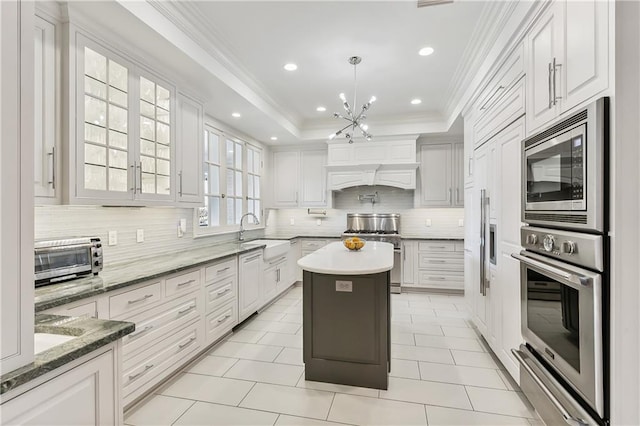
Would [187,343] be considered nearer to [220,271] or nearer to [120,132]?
[220,271]

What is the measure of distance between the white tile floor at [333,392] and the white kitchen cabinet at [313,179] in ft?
9.63

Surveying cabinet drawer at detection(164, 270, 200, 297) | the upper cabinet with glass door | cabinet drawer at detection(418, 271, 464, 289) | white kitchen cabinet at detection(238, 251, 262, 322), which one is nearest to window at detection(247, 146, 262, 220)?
white kitchen cabinet at detection(238, 251, 262, 322)

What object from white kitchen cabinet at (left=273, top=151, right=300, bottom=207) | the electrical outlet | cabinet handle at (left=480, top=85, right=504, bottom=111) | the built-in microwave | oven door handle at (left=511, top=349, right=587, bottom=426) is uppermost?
cabinet handle at (left=480, top=85, right=504, bottom=111)

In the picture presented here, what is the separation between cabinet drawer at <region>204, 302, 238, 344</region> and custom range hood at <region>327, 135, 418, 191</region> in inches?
119

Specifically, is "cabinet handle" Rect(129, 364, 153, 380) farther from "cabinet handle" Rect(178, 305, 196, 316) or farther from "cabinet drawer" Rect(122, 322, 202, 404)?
"cabinet handle" Rect(178, 305, 196, 316)

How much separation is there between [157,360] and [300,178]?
162 inches

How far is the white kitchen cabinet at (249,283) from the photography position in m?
3.61

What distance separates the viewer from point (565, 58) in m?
1.57

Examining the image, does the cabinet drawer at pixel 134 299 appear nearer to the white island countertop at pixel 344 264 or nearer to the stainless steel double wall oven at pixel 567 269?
the white island countertop at pixel 344 264

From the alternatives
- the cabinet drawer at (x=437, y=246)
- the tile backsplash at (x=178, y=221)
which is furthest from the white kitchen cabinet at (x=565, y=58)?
the cabinet drawer at (x=437, y=246)

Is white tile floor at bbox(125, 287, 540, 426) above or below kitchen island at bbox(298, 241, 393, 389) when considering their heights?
below

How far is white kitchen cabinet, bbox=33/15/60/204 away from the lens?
1761mm

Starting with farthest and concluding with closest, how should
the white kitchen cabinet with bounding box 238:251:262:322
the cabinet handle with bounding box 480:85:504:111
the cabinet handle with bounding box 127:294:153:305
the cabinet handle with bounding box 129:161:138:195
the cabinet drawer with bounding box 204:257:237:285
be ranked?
the white kitchen cabinet with bounding box 238:251:262:322
the cabinet drawer with bounding box 204:257:237:285
the cabinet handle with bounding box 480:85:504:111
the cabinet handle with bounding box 129:161:138:195
the cabinet handle with bounding box 127:294:153:305

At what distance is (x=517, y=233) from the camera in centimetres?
221
